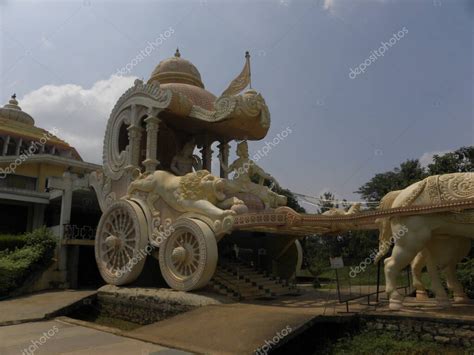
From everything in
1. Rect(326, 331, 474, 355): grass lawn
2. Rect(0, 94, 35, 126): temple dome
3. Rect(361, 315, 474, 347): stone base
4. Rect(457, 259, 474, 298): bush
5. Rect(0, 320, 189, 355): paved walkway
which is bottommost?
Rect(326, 331, 474, 355): grass lawn

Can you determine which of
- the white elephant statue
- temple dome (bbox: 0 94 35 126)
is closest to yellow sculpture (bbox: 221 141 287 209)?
the white elephant statue

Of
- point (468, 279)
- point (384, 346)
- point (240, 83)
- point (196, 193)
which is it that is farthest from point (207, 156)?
point (384, 346)

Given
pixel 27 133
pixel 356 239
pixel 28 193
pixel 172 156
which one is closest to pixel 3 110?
pixel 27 133

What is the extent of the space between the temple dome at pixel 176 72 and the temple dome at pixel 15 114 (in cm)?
1399

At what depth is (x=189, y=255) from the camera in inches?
398

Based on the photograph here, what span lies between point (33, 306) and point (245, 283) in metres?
5.57

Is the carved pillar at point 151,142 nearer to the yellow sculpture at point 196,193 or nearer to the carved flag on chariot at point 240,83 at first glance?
the yellow sculpture at point 196,193

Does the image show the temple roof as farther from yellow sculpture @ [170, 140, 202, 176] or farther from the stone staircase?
the stone staircase

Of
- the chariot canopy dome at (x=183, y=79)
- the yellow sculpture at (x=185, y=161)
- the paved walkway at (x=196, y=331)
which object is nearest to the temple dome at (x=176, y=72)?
the chariot canopy dome at (x=183, y=79)

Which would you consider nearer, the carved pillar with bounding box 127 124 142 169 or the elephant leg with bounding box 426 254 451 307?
the elephant leg with bounding box 426 254 451 307

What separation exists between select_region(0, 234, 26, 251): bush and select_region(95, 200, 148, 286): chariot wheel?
11.5ft

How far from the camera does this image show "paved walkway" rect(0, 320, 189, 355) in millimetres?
6145

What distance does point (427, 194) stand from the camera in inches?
299

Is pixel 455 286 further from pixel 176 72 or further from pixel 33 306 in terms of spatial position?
pixel 176 72
